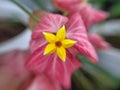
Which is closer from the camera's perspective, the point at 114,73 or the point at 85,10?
the point at 85,10

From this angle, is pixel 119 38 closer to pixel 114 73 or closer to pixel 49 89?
pixel 114 73

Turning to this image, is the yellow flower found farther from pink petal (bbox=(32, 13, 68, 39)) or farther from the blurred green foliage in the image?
the blurred green foliage

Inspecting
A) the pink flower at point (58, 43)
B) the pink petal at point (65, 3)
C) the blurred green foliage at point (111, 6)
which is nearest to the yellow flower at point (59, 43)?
the pink flower at point (58, 43)

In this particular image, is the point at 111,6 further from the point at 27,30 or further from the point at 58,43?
the point at 58,43

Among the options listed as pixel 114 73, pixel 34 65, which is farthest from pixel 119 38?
pixel 34 65

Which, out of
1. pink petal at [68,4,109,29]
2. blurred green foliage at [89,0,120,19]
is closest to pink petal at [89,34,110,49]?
pink petal at [68,4,109,29]

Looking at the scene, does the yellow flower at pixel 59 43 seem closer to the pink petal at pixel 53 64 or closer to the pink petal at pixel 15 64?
the pink petal at pixel 53 64

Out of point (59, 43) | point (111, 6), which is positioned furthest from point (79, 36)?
point (111, 6)
